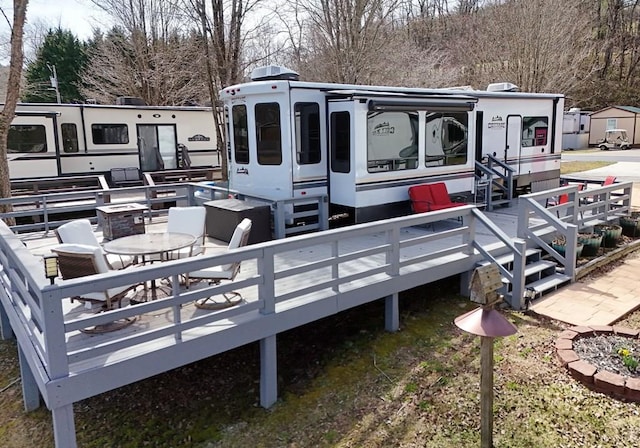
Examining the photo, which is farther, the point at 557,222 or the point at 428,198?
the point at 428,198

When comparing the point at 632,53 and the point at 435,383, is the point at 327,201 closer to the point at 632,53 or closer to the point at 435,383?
the point at 435,383

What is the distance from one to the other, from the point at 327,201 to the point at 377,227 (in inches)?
99.3

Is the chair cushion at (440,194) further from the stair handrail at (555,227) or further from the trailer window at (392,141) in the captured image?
the stair handrail at (555,227)

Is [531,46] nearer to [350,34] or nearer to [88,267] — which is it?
[350,34]

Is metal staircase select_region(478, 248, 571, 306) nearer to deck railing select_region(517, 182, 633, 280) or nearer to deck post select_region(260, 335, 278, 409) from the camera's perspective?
deck railing select_region(517, 182, 633, 280)

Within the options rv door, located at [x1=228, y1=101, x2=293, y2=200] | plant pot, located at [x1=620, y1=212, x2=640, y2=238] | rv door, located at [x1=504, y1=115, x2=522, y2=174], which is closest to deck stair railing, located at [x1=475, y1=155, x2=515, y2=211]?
rv door, located at [x1=504, y1=115, x2=522, y2=174]

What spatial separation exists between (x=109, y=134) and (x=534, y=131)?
11.3 m

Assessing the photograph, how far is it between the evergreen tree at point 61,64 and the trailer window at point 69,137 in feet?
56.3

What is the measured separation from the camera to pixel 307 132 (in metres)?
7.50

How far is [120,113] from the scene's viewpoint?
14.7m


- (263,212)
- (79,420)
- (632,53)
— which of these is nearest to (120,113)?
(263,212)

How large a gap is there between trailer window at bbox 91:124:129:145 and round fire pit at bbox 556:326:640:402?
1318cm

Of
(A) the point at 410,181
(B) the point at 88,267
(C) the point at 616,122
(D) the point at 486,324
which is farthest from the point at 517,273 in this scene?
(C) the point at 616,122

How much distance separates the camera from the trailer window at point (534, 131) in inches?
426
